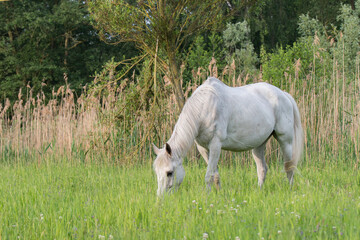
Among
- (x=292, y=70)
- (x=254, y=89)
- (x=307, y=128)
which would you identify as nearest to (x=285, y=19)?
(x=292, y=70)

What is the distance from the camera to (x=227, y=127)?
477 centimetres

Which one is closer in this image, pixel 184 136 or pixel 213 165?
pixel 184 136

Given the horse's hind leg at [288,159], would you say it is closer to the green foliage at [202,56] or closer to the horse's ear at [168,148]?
the horse's ear at [168,148]

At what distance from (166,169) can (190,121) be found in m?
0.68

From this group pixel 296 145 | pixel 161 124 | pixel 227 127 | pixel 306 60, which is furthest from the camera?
pixel 306 60

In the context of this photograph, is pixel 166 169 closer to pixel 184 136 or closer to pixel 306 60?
pixel 184 136

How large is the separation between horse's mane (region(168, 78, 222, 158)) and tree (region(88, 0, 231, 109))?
121 centimetres

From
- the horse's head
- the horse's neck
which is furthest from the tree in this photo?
the horse's head

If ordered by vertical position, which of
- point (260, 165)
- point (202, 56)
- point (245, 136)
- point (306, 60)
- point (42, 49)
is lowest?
point (260, 165)

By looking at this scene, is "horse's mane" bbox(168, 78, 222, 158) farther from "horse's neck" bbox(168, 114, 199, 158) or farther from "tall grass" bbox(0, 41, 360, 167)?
"tall grass" bbox(0, 41, 360, 167)

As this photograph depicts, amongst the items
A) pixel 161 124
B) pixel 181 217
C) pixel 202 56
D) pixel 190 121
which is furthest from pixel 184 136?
pixel 202 56

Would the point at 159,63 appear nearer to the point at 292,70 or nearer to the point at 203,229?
the point at 203,229

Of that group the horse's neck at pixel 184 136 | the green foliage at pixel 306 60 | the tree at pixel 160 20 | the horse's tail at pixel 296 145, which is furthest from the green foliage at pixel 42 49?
the horse's neck at pixel 184 136

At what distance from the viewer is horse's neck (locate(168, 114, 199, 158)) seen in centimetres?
428
